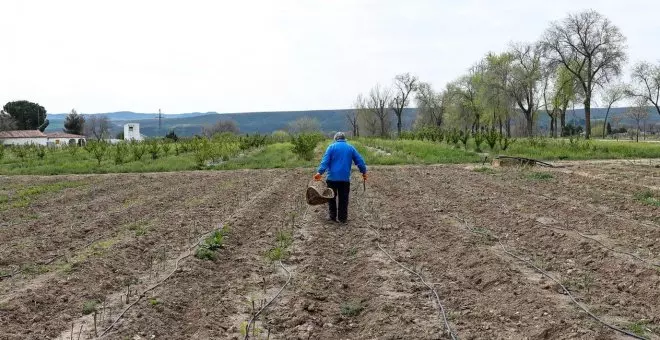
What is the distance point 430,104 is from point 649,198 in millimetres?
78152

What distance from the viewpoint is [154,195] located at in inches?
562

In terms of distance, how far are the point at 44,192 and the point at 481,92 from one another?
50.6 metres

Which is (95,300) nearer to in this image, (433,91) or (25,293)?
(25,293)

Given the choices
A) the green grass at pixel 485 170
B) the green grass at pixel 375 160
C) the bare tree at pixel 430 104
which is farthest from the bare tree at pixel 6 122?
the green grass at pixel 485 170

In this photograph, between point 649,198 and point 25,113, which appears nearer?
point 649,198

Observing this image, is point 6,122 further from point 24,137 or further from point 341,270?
point 341,270

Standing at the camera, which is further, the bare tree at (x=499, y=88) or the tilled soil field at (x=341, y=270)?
the bare tree at (x=499, y=88)

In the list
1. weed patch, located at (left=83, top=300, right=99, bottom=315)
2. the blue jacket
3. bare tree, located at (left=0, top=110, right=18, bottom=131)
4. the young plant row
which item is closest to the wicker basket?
the blue jacket

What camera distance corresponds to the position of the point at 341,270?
21.9 ft

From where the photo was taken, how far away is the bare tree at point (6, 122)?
7688cm

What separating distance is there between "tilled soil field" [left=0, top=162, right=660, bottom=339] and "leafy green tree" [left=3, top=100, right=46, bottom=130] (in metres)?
83.2

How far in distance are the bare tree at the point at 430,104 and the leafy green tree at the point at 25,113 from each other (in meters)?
57.9

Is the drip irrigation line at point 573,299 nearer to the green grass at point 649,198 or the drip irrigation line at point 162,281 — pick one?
the drip irrigation line at point 162,281

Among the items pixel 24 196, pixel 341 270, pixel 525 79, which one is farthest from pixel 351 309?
pixel 525 79
